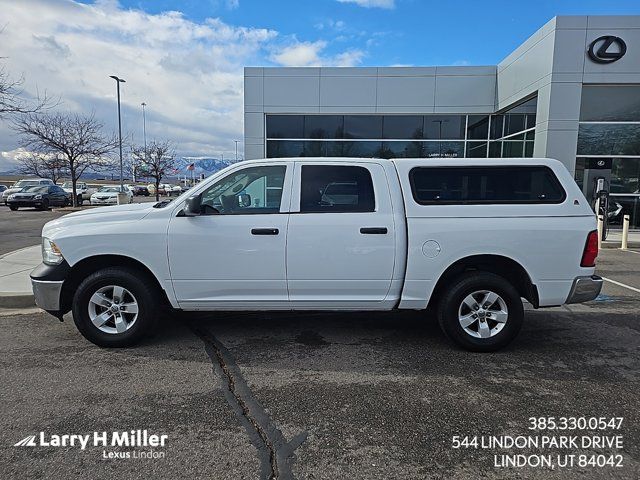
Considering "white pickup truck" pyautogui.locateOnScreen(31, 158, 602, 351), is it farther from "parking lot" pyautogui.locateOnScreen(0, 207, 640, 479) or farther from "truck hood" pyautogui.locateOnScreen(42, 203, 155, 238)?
"parking lot" pyautogui.locateOnScreen(0, 207, 640, 479)

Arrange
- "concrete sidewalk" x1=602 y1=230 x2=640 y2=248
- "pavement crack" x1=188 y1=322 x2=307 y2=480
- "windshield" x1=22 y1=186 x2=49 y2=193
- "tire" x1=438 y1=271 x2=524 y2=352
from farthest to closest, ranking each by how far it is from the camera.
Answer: "windshield" x1=22 y1=186 x2=49 y2=193
"concrete sidewalk" x1=602 y1=230 x2=640 y2=248
"tire" x1=438 y1=271 x2=524 y2=352
"pavement crack" x1=188 y1=322 x2=307 y2=480

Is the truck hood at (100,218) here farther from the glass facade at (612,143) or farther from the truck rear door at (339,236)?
the glass facade at (612,143)

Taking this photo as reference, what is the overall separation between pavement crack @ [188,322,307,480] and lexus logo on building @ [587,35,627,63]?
1480cm

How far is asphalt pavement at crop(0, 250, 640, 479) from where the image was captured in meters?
2.68

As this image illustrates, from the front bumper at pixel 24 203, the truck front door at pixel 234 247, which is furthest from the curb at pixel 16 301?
the front bumper at pixel 24 203

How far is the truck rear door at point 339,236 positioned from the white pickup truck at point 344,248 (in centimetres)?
1

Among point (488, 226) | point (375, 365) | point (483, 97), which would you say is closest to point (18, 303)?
point (375, 365)

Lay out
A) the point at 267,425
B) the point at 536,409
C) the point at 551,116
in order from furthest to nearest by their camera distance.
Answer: the point at 551,116, the point at 536,409, the point at 267,425

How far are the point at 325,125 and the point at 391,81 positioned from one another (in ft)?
10.4

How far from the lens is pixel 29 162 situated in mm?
35219

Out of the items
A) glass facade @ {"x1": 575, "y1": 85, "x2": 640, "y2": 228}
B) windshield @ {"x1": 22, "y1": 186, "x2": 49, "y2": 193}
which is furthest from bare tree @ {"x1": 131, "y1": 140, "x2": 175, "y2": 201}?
glass facade @ {"x1": 575, "y1": 85, "x2": 640, "y2": 228}

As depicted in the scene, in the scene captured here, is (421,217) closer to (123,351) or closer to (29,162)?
(123,351)

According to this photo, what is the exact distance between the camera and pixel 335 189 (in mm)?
4422

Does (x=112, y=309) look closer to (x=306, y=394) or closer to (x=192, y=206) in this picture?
(x=192, y=206)
